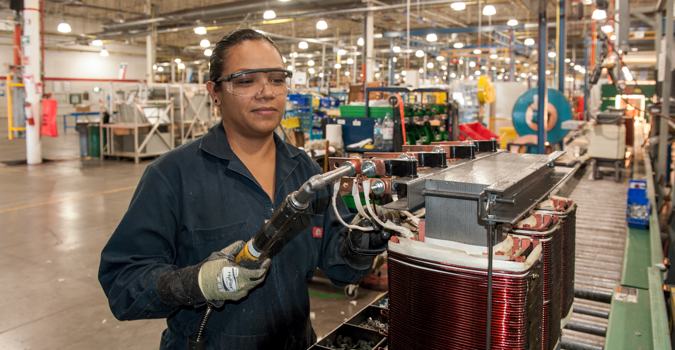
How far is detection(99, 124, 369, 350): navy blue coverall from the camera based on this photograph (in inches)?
57.1

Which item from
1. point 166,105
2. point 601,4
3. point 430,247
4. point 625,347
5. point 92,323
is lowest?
point 92,323

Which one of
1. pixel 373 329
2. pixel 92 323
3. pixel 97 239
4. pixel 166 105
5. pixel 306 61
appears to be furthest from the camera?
pixel 306 61

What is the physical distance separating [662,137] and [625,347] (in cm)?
414

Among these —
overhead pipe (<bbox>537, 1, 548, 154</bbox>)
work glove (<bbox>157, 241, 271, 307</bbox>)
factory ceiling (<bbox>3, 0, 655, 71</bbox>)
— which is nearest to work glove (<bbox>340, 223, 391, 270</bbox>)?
work glove (<bbox>157, 241, 271, 307</bbox>)

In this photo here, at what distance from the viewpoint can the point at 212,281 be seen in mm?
1283

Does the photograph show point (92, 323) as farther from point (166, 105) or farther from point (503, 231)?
point (166, 105)

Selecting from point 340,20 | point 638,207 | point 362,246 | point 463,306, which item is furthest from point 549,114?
point 340,20

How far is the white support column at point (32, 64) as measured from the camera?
36.1ft

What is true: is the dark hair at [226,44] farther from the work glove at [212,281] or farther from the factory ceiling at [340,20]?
the factory ceiling at [340,20]

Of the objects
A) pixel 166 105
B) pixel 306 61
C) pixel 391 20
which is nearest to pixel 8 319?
pixel 166 105

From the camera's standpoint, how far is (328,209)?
183 centimetres

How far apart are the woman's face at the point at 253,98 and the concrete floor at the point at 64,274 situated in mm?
2595

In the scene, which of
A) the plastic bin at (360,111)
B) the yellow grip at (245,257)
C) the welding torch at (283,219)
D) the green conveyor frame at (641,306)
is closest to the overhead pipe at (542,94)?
the plastic bin at (360,111)

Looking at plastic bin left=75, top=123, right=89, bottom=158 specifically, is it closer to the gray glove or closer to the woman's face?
the woman's face
